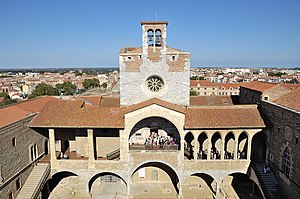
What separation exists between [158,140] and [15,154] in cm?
1320

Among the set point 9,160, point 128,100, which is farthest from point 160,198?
point 9,160

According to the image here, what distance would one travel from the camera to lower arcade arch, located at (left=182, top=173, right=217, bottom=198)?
25.1 m

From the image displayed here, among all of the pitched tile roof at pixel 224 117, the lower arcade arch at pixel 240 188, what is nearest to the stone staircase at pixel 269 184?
the lower arcade arch at pixel 240 188

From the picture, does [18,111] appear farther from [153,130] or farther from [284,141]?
[284,141]

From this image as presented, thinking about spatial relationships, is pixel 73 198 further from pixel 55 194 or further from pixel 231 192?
pixel 231 192

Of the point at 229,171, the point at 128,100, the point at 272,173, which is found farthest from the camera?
the point at 128,100

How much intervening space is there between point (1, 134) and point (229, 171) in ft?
66.5

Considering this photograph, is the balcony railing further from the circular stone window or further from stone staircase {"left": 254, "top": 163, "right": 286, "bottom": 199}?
stone staircase {"left": 254, "top": 163, "right": 286, "bottom": 199}

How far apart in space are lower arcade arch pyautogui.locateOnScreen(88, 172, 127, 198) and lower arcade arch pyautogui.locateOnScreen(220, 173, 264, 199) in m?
10.9

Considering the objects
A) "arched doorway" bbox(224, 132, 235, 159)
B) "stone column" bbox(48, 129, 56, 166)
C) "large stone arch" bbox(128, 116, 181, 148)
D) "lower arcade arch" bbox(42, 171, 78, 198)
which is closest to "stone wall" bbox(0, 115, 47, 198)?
"stone column" bbox(48, 129, 56, 166)

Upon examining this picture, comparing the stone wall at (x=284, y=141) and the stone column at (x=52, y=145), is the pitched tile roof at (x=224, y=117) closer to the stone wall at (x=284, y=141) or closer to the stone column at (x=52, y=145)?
the stone wall at (x=284, y=141)

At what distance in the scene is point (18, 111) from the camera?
950 inches

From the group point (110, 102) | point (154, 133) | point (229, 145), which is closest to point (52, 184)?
point (110, 102)

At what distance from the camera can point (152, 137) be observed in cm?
2600
